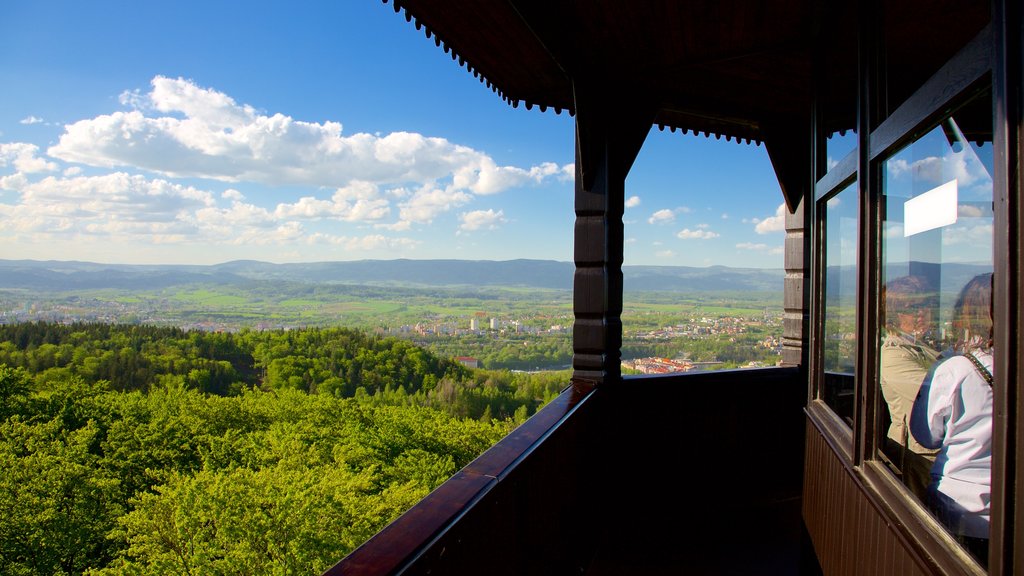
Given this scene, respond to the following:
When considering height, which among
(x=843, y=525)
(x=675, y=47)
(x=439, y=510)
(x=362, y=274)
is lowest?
A: (x=843, y=525)

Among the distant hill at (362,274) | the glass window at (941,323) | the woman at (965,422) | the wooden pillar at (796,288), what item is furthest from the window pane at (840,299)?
the distant hill at (362,274)

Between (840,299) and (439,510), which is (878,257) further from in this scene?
(439,510)

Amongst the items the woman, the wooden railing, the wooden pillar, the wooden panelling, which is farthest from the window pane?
the wooden pillar

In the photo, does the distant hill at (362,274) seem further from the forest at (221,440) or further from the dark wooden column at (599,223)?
the dark wooden column at (599,223)

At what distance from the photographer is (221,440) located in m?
18.2

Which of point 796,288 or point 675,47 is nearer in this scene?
point 675,47

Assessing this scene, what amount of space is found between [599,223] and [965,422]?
7.54ft

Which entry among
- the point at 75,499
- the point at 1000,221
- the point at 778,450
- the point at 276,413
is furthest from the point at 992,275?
the point at 276,413

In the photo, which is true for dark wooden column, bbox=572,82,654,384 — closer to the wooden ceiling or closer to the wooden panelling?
the wooden ceiling

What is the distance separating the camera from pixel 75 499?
547 inches

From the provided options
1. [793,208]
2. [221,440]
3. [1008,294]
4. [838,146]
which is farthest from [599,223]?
[221,440]

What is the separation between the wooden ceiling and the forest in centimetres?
584

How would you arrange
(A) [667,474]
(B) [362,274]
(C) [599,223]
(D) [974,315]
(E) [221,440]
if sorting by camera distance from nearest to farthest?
(D) [974,315] < (C) [599,223] < (A) [667,474] < (E) [221,440] < (B) [362,274]

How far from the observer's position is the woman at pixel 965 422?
1.07 m
